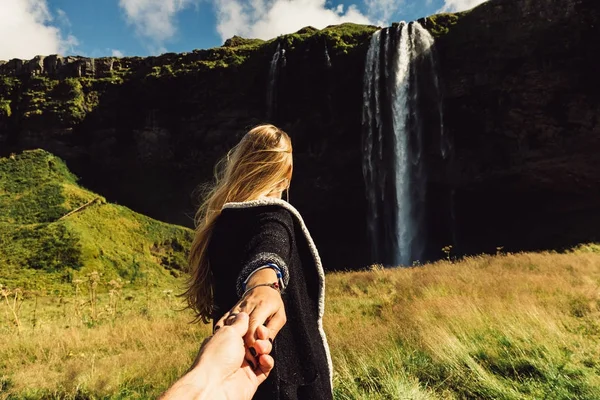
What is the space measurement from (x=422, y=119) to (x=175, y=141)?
23.4 metres

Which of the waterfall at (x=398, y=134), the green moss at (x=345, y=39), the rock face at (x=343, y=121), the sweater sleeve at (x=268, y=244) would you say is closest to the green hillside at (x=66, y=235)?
the rock face at (x=343, y=121)

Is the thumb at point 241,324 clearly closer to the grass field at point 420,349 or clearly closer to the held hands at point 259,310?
the held hands at point 259,310

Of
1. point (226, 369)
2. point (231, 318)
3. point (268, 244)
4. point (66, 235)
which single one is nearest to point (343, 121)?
point (66, 235)

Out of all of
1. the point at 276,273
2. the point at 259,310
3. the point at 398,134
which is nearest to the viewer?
the point at 259,310

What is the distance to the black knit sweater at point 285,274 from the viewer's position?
1.54 metres

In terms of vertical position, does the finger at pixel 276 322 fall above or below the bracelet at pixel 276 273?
below

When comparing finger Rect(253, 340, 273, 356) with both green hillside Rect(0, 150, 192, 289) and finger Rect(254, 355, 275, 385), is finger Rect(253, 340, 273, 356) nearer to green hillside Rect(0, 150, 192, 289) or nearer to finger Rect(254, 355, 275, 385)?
finger Rect(254, 355, 275, 385)

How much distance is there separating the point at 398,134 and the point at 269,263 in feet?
95.6

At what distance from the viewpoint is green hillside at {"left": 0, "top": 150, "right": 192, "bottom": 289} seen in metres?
24.1

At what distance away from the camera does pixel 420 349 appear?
188 inches

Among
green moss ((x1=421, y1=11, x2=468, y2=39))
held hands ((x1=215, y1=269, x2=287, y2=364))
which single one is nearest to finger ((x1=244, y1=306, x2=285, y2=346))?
held hands ((x1=215, y1=269, x2=287, y2=364))

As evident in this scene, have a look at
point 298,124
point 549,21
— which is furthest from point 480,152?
point 298,124

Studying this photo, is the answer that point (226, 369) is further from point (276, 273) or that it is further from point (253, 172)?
point (253, 172)

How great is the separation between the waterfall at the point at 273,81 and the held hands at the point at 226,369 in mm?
34085
